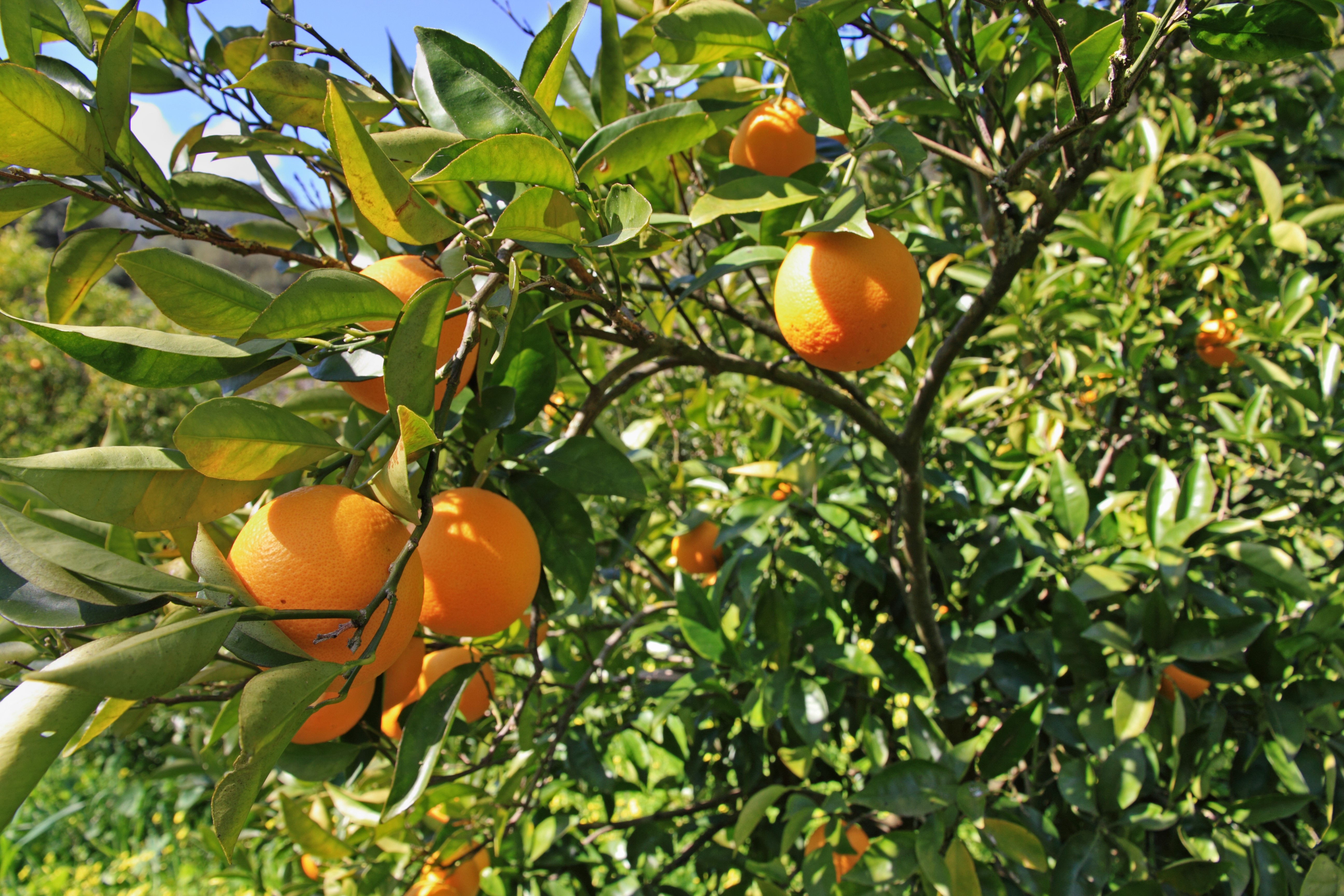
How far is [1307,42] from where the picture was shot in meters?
0.54

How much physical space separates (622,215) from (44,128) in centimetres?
39

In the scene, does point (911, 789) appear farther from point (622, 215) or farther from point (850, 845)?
point (622, 215)

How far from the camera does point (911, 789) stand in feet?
2.88

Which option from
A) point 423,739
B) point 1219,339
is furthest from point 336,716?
point 1219,339

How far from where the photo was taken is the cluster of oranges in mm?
672

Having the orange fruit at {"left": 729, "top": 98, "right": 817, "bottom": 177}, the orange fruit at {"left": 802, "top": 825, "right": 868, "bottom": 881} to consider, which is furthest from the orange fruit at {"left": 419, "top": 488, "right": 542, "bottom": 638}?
the orange fruit at {"left": 802, "top": 825, "right": 868, "bottom": 881}

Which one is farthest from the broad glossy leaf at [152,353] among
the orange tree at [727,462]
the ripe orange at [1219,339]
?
the ripe orange at [1219,339]

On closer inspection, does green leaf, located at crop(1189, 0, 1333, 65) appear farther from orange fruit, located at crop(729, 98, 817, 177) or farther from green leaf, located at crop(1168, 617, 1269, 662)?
green leaf, located at crop(1168, 617, 1269, 662)

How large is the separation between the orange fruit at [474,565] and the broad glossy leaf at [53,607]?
0.19 m

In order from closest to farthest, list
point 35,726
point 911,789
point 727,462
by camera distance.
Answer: point 35,726 → point 911,789 → point 727,462

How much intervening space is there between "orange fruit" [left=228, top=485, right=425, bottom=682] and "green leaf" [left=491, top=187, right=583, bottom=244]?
0.65ft

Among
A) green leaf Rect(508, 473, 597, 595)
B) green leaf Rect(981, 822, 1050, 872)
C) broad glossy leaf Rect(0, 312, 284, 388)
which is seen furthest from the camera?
green leaf Rect(981, 822, 1050, 872)

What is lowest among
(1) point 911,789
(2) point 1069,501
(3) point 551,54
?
(1) point 911,789

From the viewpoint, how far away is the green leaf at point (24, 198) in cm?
59
